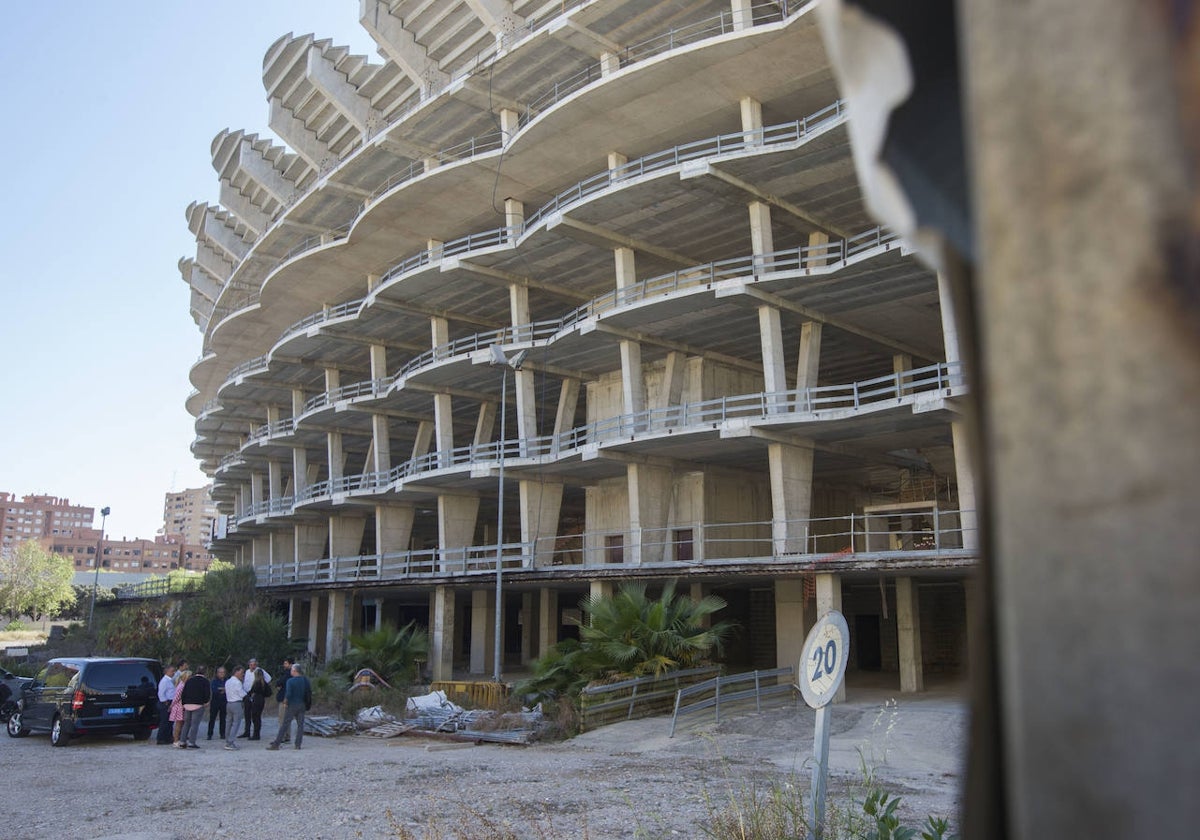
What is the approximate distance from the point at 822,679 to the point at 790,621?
20.4m

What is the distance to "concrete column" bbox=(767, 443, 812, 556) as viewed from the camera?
87.4 feet

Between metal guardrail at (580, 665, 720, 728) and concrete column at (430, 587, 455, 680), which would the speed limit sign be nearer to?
metal guardrail at (580, 665, 720, 728)

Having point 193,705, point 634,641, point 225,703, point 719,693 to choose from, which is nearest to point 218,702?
point 225,703

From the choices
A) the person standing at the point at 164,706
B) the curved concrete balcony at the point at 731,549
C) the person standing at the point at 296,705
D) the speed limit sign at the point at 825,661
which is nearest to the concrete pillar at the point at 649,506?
the curved concrete balcony at the point at 731,549

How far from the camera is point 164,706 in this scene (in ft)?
60.5

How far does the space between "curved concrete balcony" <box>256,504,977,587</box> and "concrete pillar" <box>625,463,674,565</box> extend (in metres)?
0.08

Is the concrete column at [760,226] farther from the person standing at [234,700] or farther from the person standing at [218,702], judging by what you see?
the person standing at [218,702]

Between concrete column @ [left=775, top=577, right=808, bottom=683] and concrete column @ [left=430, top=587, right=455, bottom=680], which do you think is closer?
concrete column @ [left=775, top=577, right=808, bottom=683]

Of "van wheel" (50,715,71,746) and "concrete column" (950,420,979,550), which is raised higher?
"concrete column" (950,420,979,550)

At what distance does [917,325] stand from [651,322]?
8576mm

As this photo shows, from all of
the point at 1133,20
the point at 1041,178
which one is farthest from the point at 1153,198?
the point at 1133,20

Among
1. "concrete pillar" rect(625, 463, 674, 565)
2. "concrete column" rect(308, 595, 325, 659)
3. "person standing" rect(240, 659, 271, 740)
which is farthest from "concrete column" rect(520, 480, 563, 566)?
"concrete column" rect(308, 595, 325, 659)

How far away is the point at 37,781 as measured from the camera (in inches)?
520

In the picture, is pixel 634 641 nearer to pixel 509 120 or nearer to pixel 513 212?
pixel 513 212
